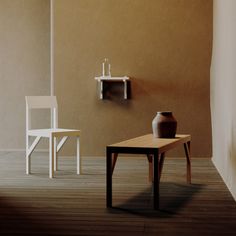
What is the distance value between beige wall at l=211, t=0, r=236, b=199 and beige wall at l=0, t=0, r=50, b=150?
7.10 ft

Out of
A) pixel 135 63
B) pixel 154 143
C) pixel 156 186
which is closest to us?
pixel 156 186

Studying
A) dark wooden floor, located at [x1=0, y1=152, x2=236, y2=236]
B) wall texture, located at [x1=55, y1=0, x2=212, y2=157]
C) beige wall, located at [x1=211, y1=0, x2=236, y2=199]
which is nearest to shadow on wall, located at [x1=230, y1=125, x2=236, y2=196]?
beige wall, located at [x1=211, y1=0, x2=236, y2=199]

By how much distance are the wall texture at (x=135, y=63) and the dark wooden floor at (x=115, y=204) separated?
747 mm

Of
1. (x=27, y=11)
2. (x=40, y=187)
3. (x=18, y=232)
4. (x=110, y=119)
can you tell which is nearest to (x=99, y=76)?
(x=110, y=119)

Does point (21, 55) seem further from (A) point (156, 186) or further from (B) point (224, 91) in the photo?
(A) point (156, 186)

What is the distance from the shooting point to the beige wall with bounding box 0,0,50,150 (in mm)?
6605

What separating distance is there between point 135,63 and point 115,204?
265cm

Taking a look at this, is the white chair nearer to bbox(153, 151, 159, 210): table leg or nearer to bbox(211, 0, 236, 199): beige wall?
bbox(211, 0, 236, 199): beige wall

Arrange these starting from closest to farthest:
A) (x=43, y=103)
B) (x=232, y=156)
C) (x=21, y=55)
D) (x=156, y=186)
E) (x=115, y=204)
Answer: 1. (x=156, y=186)
2. (x=115, y=204)
3. (x=232, y=156)
4. (x=43, y=103)
5. (x=21, y=55)

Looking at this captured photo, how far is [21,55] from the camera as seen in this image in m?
6.63

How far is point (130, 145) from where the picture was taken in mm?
3555

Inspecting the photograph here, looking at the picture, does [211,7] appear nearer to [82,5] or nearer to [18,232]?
[82,5]

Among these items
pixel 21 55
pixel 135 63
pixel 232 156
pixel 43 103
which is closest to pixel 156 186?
pixel 232 156

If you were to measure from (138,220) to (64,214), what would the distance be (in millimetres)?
455
